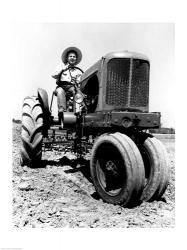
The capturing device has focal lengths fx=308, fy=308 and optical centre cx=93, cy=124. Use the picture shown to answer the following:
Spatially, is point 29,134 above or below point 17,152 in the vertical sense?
above

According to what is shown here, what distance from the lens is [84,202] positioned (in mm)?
4512

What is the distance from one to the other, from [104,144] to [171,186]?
79.7 inches

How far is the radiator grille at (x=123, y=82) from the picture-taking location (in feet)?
15.7

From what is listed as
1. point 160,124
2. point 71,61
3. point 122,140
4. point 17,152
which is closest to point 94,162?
point 122,140

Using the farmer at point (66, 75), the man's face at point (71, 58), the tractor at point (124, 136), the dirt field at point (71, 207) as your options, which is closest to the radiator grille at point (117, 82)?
the tractor at point (124, 136)

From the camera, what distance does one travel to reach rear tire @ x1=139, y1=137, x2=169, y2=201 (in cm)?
452

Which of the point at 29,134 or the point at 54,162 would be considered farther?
the point at 54,162

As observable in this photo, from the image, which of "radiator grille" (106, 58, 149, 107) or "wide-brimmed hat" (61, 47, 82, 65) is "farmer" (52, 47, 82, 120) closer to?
"wide-brimmed hat" (61, 47, 82, 65)

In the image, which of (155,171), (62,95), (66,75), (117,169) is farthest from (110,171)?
(66,75)

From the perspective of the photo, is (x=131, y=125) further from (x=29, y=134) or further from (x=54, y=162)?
(x=54, y=162)

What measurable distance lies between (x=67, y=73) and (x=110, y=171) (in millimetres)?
3180

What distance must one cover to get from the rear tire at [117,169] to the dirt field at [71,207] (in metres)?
0.17

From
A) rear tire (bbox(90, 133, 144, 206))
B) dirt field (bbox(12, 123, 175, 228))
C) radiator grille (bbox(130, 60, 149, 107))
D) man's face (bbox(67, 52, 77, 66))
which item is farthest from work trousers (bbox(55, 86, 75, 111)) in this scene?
rear tire (bbox(90, 133, 144, 206))

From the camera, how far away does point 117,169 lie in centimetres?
430
